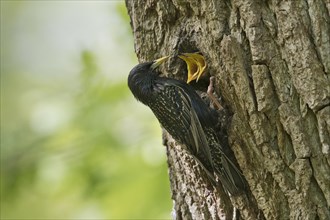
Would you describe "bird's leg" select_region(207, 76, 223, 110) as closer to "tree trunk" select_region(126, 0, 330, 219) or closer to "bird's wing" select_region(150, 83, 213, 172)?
"tree trunk" select_region(126, 0, 330, 219)

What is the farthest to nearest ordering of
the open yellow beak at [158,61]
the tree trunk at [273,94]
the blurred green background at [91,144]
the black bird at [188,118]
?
the blurred green background at [91,144]
the open yellow beak at [158,61]
the black bird at [188,118]
the tree trunk at [273,94]

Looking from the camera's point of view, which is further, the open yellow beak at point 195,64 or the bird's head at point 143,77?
the bird's head at point 143,77

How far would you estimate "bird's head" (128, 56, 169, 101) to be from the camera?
4236 mm

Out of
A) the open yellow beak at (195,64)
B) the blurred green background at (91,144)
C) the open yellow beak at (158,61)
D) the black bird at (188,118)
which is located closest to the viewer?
the black bird at (188,118)

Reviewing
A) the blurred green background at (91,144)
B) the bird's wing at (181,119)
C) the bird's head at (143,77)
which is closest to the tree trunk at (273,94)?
the bird's wing at (181,119)

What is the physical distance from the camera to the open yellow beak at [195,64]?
13.0ft

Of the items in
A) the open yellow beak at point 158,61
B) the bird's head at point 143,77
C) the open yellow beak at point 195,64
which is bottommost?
the open yellow beak at point 195,64

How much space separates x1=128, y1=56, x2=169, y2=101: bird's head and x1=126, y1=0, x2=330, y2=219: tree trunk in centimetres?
39

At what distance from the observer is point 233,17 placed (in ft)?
12.0

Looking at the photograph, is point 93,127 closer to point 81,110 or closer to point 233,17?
point 81,110

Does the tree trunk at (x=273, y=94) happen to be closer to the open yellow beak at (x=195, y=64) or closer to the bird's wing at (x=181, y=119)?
the open yellow beak at (x=195, y=64)

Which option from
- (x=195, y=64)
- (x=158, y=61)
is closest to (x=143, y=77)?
(x=158, y=61)

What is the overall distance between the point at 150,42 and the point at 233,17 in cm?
73

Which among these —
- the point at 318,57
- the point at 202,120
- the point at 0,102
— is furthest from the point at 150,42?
the point at 0,102
